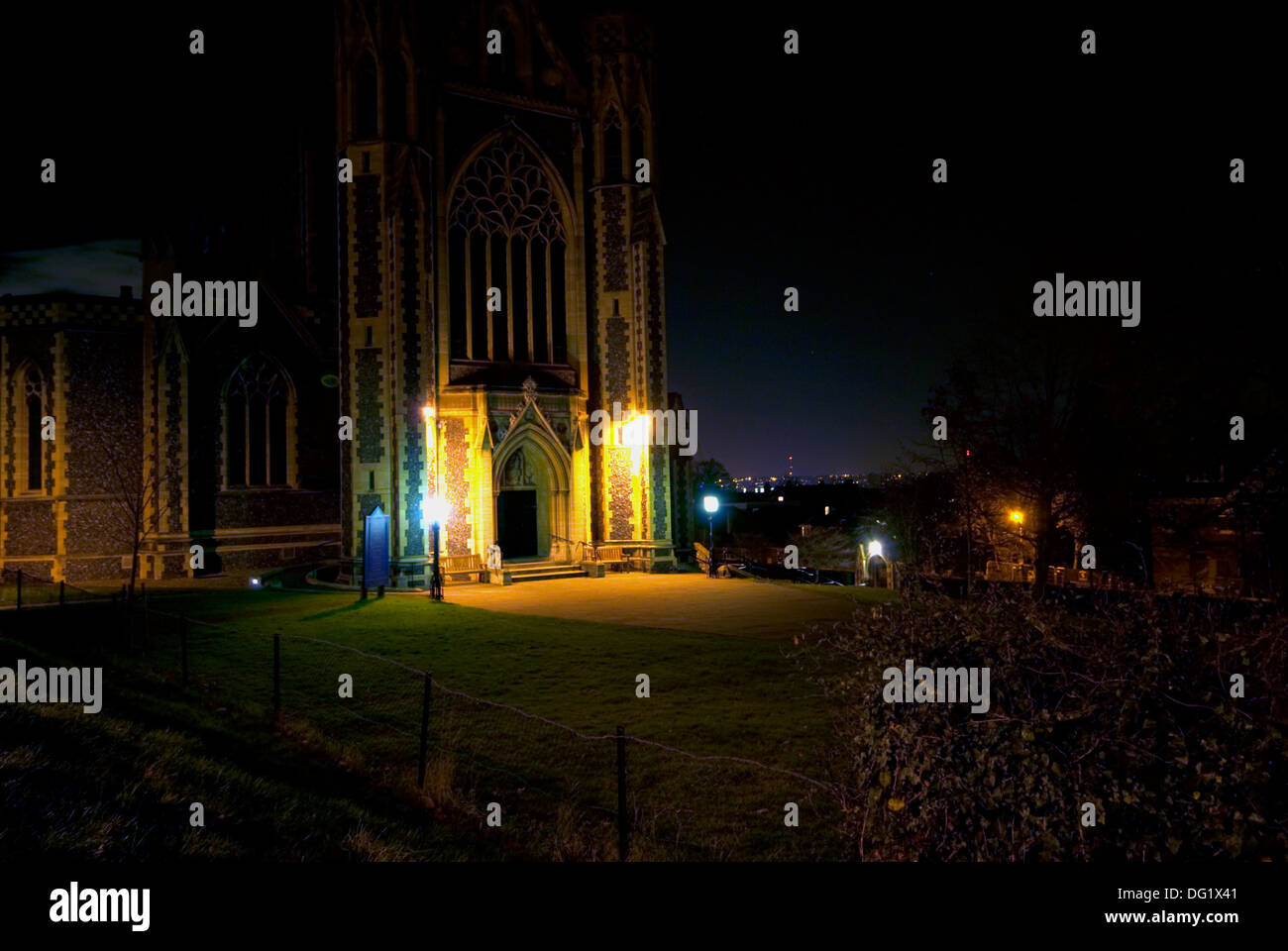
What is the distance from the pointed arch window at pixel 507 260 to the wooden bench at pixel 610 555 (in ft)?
21.8

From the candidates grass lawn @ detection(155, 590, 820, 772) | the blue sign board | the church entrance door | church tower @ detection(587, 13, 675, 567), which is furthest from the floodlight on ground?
church tower @ detection(587, 13, 675, 567)

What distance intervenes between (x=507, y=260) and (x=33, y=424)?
53.4ft

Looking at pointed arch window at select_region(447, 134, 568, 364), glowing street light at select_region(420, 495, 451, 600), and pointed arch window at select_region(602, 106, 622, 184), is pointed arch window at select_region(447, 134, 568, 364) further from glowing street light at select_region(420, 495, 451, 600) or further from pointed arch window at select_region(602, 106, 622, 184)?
glowing street light at select_region(420, 495, 451, 600)

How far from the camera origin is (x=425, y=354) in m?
24.2

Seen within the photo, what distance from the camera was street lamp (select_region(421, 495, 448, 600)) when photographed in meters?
21.3

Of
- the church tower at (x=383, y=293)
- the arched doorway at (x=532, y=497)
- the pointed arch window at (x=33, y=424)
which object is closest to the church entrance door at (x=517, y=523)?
the arched doorway at (x=532, y=497)

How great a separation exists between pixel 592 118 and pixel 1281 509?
23946 mm

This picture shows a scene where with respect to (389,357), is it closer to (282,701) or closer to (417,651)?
(417,651)

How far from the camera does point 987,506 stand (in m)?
27.2

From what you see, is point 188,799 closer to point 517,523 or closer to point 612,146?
point 517,523

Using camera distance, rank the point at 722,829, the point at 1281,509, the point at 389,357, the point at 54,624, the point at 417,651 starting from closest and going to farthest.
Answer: the point at 722,829
the point at 1281,509
the point at 417,651
the point at 54,624
the point at 389,357
